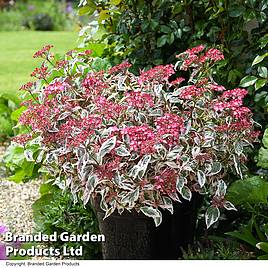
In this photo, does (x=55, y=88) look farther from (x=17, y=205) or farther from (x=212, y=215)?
(x=17, y=205)

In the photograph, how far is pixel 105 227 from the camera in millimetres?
2459

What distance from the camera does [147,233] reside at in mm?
2381

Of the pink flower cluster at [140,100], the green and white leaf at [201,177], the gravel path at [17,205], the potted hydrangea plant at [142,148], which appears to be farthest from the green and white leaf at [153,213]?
→ the gravel path at [17,205]

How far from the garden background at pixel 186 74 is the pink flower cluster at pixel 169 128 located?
34cm

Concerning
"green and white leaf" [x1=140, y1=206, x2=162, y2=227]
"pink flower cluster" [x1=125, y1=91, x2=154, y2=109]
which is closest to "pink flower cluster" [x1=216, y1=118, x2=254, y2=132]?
"pink flower cluster" [x1=125, y1=91, x2=154, y2=109]

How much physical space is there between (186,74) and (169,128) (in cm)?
94

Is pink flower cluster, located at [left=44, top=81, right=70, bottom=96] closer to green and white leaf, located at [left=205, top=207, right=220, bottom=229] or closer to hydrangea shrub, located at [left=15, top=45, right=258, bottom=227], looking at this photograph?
hydrangea shrub, located at [left=15, top=45, right=258, bottom=227]

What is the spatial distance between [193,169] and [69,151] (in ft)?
1.33

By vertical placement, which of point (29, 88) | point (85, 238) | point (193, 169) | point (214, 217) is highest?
point (29, 88)

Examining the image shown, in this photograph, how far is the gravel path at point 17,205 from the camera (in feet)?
10.2

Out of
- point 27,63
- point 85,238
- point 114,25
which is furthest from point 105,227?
point 27,63

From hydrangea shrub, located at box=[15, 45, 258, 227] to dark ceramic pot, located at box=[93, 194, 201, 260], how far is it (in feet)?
0.19

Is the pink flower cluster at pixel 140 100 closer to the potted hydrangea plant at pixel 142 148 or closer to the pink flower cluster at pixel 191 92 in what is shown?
the potted hydrangea plant at pixel 142 148

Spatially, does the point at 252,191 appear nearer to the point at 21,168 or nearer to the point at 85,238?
the point at 85,238
